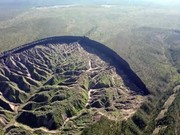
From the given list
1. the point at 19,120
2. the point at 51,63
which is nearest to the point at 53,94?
the point at 19,120

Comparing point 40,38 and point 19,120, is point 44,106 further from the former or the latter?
point 40,38

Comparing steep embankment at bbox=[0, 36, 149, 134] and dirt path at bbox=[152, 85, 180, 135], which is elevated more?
steep embankment at bbox=[0, 36, 149, 134]

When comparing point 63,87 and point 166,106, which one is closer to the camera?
point 166,106

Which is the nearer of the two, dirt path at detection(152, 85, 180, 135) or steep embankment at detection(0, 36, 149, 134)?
dirt path at detection(152, 85, 180, 135)

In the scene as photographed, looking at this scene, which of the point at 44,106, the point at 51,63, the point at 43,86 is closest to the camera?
the point at 44,106

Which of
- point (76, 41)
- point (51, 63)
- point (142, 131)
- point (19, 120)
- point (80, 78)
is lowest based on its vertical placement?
point (142, 131)

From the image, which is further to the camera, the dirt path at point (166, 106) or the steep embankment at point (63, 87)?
the steep embankment at point (63, 87)

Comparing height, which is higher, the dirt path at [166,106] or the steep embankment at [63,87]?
the steep embankment at [63,87]

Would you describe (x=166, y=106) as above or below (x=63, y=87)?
below
